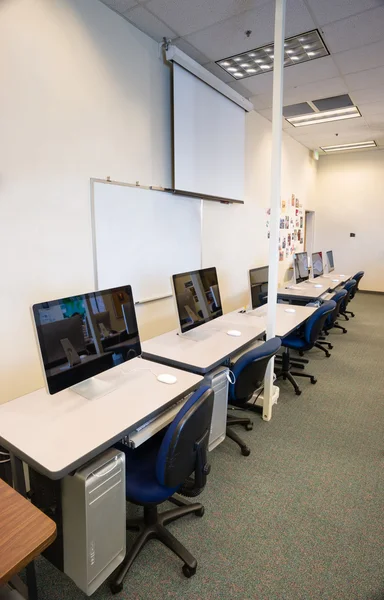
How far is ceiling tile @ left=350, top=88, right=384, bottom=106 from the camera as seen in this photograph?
4.48 m

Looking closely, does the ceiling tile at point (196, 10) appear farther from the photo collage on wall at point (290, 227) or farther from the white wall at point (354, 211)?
the white wall at point (354, 211)

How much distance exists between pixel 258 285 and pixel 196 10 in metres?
2.38

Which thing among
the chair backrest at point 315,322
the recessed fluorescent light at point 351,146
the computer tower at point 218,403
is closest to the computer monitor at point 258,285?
the chair backrest at point 315,322

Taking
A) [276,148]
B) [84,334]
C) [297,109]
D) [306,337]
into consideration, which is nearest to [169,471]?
[84,334]

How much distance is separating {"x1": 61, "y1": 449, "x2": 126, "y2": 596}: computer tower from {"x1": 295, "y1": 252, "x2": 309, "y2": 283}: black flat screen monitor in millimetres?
4745

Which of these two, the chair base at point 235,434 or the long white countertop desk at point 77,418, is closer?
the long white countertop desk at point 77,418

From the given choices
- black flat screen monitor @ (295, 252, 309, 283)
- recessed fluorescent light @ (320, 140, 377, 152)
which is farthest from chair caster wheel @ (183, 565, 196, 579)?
recessed fluorescent light @ (320, 140, 377, 152)

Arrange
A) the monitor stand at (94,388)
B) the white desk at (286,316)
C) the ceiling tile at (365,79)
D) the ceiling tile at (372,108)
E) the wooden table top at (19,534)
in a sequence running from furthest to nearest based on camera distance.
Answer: the ceiling tile at (372,108) < the ceiling tile at (365,79) < the white desk at (286,316) < the monitor stand at (94,388) < the wooden table top at (19,534)

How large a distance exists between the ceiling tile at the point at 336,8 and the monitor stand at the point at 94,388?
3.25 metres

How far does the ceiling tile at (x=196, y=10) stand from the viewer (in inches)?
106

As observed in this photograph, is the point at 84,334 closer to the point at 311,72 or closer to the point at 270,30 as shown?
the point at 270,30

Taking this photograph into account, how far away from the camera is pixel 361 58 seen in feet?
11.9

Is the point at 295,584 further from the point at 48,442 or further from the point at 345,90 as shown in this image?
the point at 345,90

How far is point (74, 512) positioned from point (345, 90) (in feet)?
17.5
